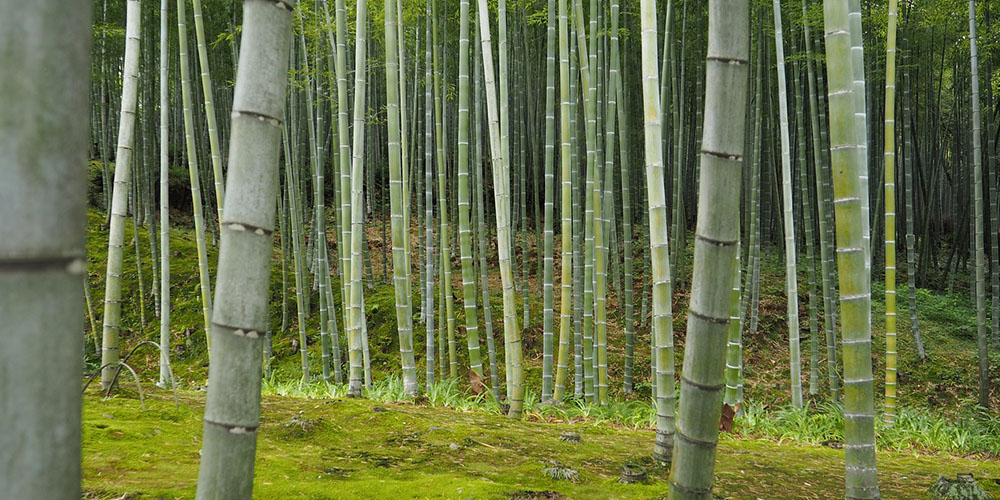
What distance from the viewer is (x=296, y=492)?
169 centimetres

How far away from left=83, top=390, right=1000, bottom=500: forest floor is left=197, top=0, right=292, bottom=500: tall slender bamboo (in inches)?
38.2

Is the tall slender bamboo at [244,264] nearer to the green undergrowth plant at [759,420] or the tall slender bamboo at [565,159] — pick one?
the tall slender bamboo at [565,159]

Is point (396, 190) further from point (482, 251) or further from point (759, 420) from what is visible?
point (759, 420)

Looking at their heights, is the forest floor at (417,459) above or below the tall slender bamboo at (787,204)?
below

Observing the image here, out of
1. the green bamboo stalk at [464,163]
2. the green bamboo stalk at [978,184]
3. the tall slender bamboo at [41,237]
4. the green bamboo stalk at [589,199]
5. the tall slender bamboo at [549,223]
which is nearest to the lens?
the tall slender bamboo at [41,237]

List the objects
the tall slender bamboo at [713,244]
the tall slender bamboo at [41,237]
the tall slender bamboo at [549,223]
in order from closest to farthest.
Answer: the tall slender bamboo at [41,237] < the tall slender bamboo at [713,244] < the tall slender bamboo at [549,223]

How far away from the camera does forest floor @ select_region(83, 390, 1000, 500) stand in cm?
178

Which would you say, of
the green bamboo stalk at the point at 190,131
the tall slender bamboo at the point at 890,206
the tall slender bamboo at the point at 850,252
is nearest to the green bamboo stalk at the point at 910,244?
the tall slender bamboo at the point at 890,206

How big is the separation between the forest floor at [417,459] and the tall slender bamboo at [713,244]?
90cm

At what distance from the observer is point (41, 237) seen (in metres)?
0.41

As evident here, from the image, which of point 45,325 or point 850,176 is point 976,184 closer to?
point 850,176

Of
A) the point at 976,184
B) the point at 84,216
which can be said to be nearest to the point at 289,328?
the point at 976,184

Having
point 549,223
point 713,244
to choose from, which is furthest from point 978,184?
point 713,244

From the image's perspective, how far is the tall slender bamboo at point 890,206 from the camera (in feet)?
10.5
